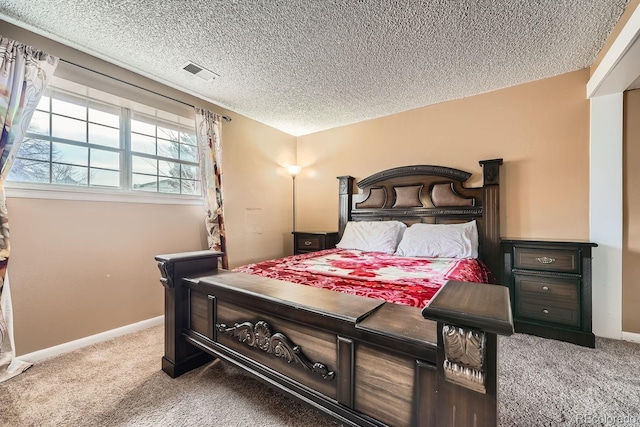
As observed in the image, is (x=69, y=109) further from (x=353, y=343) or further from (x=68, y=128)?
(x=353, y=343)

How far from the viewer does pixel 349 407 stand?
3.47ft

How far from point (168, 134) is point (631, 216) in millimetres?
4512

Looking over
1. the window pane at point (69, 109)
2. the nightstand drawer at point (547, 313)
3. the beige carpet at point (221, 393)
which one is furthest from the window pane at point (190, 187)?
the nightstand drawer at point (547, 313)

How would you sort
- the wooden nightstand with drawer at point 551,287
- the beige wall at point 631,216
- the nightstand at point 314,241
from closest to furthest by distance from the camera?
the wooden nightstand with drawer at point 551,287, the beige wall at point 631,216, the nightstand at point 314,241

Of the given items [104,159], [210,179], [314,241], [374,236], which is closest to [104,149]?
A: [104,159]

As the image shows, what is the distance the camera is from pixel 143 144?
8.73 ft

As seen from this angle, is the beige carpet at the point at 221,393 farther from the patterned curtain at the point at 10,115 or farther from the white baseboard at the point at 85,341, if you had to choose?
the patterned curtain at the point at 10,115

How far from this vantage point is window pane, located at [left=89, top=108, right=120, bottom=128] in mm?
2318

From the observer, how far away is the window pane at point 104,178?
2320 millimetres

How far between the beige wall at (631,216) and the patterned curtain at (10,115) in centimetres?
476

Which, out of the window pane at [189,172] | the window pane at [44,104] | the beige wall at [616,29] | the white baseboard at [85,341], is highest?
the beige wall at [616,29]

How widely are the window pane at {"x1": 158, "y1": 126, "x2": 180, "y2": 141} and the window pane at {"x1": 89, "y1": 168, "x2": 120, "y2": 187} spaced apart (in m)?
0.63

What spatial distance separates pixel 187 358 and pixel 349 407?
1.27 m

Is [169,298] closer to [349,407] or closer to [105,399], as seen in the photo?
[105,399]
